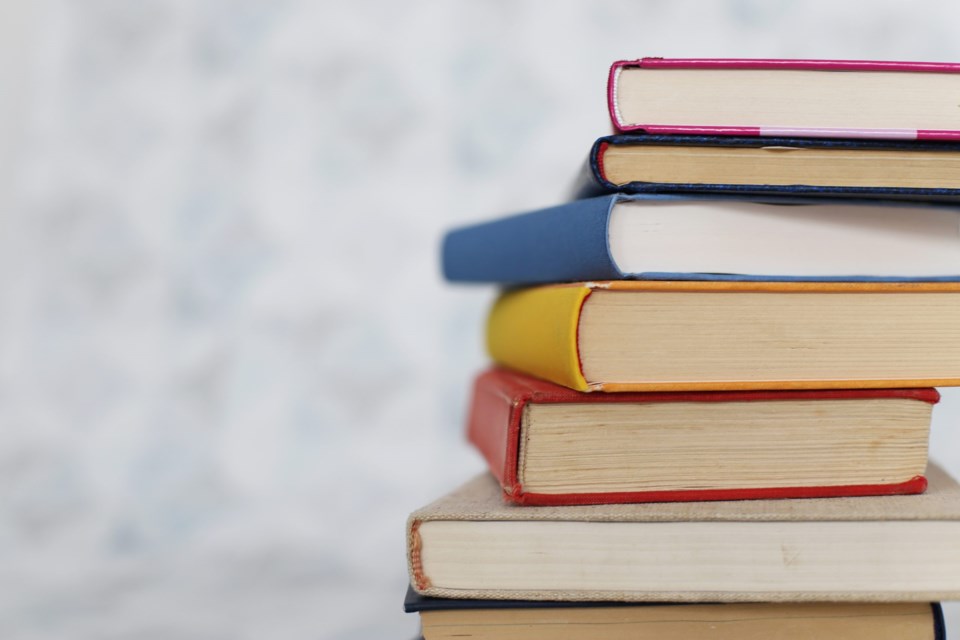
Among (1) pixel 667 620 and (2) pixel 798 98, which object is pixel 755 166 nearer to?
(2) pixel 798 98

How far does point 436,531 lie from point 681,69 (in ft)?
1.17

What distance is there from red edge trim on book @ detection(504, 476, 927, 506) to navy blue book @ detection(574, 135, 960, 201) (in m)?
0.21

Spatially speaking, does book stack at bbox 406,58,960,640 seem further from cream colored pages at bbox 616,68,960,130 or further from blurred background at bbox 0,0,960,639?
blurred background at bbox 0,0,960,639

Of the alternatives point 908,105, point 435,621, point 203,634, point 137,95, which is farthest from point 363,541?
point 908,105

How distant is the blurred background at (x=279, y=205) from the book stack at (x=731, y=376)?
0.68 metres

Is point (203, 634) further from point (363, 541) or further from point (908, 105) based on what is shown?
point (908, 105)

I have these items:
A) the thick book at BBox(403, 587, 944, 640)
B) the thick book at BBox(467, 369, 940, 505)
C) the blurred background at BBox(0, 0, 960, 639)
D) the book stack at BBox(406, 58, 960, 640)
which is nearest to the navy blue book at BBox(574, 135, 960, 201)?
the book stack at BBox(406, 58, 960, 640)

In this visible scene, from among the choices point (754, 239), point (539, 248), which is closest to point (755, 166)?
point (754, 239)

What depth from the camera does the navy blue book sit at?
71cm

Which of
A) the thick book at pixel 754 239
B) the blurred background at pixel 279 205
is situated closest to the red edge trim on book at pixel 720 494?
the thick book at pixel 754 239

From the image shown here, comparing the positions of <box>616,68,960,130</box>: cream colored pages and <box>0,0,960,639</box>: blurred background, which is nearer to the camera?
<box>616,68,960,130</box>: cream colored pages

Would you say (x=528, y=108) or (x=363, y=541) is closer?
(x=363, y=541)

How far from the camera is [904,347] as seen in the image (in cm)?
75

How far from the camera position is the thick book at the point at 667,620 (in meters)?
0.74
